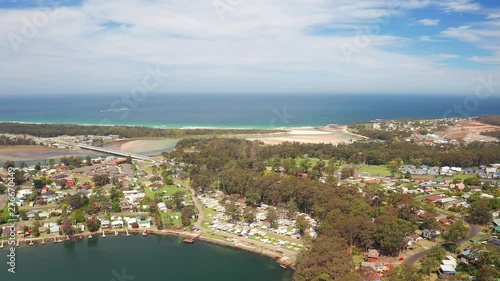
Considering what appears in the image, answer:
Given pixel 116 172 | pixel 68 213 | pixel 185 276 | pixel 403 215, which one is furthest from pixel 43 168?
pixel 403 215

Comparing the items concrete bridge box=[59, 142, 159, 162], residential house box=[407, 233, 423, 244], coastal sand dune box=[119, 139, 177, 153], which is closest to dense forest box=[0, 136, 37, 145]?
concrete bridge box=[59, 142, 159, 162]

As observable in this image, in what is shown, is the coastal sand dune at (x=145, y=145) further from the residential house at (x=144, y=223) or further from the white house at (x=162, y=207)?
the residential house at (x=144, y=223)

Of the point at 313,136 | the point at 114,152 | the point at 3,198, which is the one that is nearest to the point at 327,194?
the point at 3,198

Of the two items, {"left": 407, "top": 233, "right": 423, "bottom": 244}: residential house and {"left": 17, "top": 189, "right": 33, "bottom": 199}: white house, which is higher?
{"left": 17, "top": 189, "right": 33, "bottom": 199}: white house

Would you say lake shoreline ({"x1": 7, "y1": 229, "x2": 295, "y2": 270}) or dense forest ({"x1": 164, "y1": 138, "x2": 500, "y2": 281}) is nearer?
dense forest ({"x1": 164, "y1": 138, "x2": 500, "y2": 281})

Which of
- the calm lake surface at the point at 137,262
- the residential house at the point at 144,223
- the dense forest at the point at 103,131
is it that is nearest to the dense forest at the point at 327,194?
the calm lake surface at the point at 137,262

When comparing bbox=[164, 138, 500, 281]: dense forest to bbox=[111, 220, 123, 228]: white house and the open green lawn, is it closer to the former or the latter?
the open green lawn

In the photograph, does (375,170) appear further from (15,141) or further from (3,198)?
(15,141)
